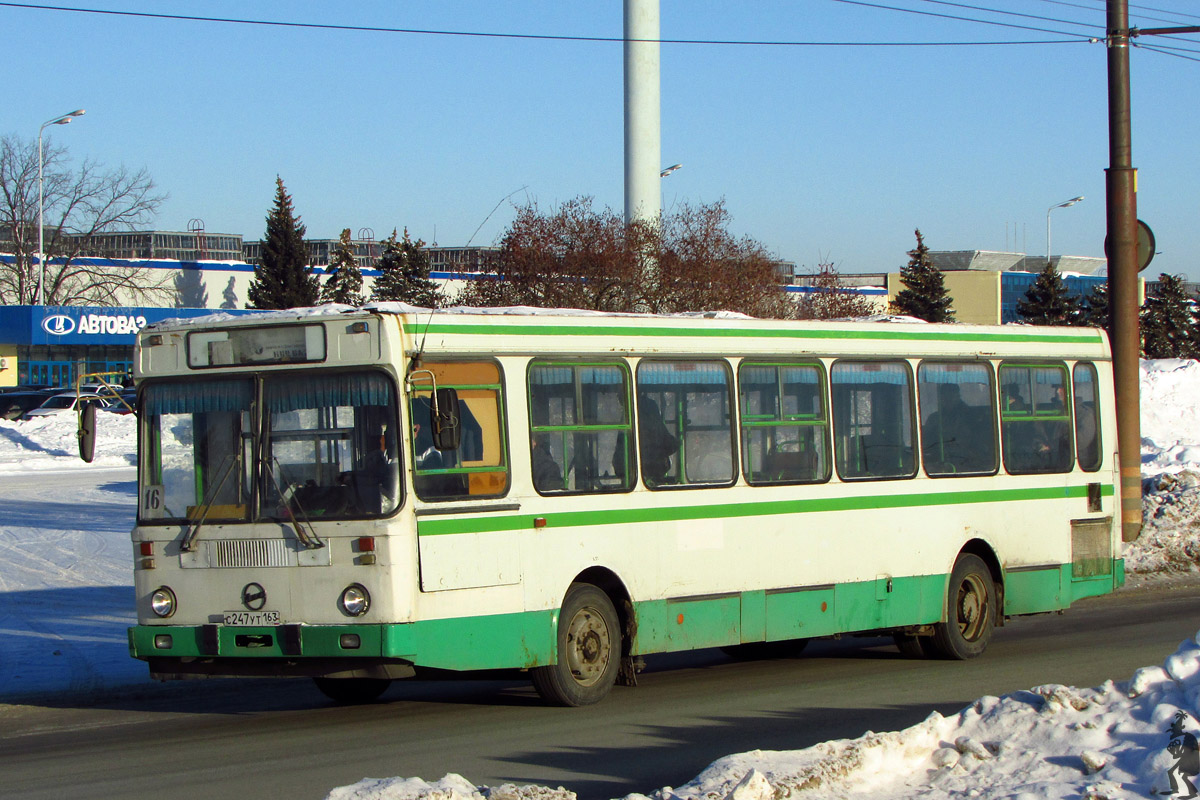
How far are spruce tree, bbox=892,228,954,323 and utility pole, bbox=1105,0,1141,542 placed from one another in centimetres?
4288

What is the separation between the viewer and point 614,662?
1025cm

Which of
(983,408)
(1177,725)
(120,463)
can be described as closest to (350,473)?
(1177,725)

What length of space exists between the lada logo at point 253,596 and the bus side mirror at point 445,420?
4.80 ft

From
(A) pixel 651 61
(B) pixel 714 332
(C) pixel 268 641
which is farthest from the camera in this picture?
(A) pixel 651 61

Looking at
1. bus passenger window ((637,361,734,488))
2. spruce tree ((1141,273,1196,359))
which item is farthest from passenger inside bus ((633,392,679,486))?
spruce tree ((1141,273,1196,359))

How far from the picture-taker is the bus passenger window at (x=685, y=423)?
420 inches

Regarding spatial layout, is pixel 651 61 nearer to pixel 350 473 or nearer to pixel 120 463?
pixel 120 463

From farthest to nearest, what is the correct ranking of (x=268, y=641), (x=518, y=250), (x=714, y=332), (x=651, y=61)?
(x=651, y=61) < (x=518, y=250) < (x=714, y=332) < (x=268, y=641)

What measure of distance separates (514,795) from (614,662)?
3.88 metres

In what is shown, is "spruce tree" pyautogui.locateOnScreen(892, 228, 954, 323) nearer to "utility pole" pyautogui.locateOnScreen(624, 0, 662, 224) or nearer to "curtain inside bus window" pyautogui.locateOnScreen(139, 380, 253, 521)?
"utility pole" pyautogui.locateOnScreen(624, 0, 662, 224)

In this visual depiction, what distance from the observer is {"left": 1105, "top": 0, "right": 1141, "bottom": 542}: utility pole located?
A: 18.5 metres

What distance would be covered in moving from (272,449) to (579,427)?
2.10 metres

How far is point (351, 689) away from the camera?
10922 mm

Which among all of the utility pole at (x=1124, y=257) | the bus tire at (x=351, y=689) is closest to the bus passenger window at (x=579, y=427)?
the bus tire at (x=351, y=689)
